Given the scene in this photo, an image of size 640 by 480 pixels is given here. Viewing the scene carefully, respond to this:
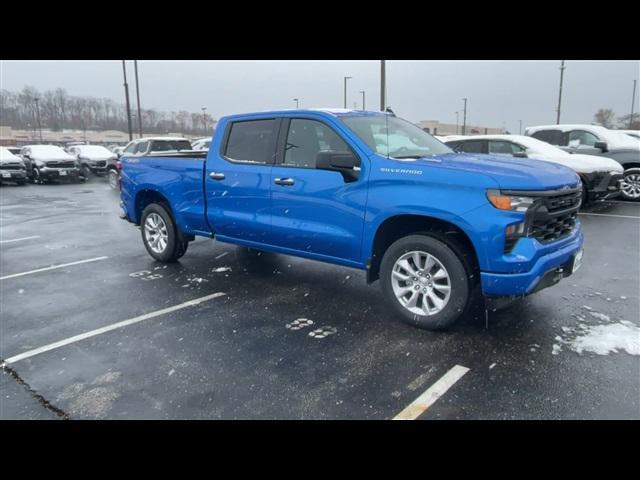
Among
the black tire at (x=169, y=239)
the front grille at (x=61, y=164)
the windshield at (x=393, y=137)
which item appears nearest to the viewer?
the windshield at (x=393, y=137)

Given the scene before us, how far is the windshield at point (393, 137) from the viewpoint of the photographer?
476 centimetres

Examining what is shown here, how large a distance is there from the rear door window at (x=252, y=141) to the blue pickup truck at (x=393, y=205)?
0.02 meters

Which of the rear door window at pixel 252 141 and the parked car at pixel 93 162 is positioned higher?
the rear door window at pixel 252 141

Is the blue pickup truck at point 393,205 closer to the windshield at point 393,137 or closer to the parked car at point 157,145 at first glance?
the windshield at point 393,137

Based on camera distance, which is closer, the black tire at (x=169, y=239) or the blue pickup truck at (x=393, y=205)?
the blue pickup truck at (x=393, y=205)

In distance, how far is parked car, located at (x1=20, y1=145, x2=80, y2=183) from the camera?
21391mm

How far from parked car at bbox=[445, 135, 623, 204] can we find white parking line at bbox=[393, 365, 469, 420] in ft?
25.4

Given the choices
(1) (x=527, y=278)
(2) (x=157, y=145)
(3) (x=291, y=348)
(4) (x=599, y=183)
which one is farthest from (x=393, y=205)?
(2) (x=157, y=145)

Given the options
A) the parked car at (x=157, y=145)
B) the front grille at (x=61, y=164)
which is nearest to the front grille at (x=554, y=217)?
the parked car at (x=157, y=145)

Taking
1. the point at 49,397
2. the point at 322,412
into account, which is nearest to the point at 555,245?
the point at 322,412

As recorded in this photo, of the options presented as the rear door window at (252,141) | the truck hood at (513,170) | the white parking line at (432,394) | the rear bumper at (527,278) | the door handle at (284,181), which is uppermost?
the rear door window at (252,141)

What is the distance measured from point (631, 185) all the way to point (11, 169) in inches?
898

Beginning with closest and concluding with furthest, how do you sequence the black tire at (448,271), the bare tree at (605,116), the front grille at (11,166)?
the black tire at (448,271), the front grille at (11,166), the bare tree at (605,116)
